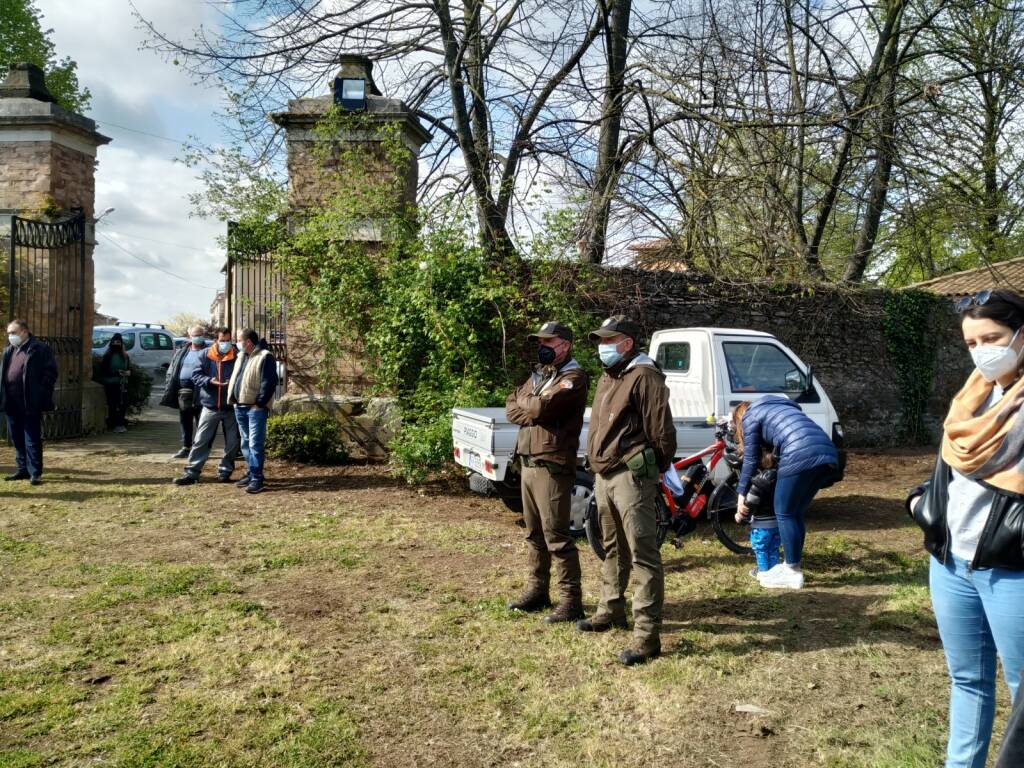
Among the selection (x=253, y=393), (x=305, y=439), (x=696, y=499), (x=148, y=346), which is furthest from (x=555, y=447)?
(x=148, y=346)

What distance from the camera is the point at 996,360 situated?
7.93 ft

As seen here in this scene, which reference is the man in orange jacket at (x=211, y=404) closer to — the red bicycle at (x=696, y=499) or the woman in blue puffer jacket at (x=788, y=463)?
the red bicycle at (x=696, y=499)

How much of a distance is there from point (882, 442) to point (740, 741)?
1218cm

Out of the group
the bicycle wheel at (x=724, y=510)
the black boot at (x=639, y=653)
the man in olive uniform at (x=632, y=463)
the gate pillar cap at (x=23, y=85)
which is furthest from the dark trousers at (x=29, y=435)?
the black boot at (x=639, y=653)

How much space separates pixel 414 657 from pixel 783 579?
9.70 feet

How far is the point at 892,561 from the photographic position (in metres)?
6.61

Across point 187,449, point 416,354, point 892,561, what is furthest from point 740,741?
point 187,449

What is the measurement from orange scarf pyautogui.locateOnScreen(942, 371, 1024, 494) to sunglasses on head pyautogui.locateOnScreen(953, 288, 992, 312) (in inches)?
9.4

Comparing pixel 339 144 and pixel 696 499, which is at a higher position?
pixel 339 144

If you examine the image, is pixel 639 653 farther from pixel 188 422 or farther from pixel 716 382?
pixel 188 422

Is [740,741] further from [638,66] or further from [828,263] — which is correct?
[828,263]

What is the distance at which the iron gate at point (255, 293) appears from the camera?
11039mm

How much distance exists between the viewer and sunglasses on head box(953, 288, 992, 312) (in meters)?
2.49

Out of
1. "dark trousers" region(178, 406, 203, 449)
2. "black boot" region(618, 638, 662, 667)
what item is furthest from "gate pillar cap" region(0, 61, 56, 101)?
"black boot" region(618, 638, 662, 667)
